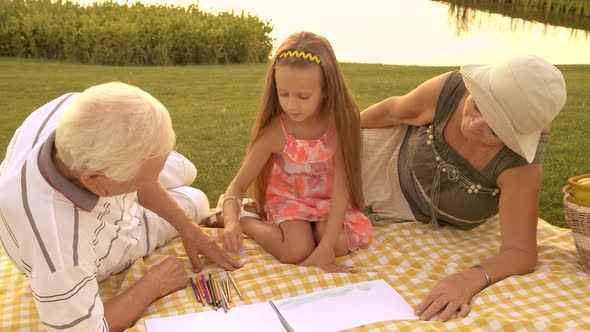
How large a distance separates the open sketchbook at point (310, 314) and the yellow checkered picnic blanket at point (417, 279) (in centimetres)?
6

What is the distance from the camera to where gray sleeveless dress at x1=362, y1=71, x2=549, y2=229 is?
300cm

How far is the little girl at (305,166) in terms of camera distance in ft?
9.53

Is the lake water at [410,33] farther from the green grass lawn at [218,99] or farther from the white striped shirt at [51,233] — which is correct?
the white striped shirt at [51,233]

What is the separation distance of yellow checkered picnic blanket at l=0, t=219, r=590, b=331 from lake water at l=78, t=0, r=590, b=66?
24.0 feet

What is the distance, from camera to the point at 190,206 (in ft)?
10.8

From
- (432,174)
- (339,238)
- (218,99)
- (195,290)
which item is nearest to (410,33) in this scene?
(218,99)

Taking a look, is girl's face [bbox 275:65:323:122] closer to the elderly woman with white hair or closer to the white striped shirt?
the elderly woman with white hair

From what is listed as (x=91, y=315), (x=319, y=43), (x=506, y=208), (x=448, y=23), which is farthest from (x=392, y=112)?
(x=448, y=23)

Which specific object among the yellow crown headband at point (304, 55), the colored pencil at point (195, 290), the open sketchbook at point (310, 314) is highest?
the yellow crown headband at point (304, 55)

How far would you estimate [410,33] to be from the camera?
39.5 ft

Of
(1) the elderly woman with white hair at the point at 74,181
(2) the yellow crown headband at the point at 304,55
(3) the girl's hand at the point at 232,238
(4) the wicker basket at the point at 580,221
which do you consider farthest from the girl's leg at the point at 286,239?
(4) the wicker basket at the point at 580,221

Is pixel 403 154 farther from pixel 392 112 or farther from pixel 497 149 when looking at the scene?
pixel 497 149

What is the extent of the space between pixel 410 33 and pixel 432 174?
9.36 meters

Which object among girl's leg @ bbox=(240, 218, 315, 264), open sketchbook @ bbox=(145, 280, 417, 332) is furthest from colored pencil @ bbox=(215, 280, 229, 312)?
girl's leg @ bbox=(240, 218, 315, 264)
